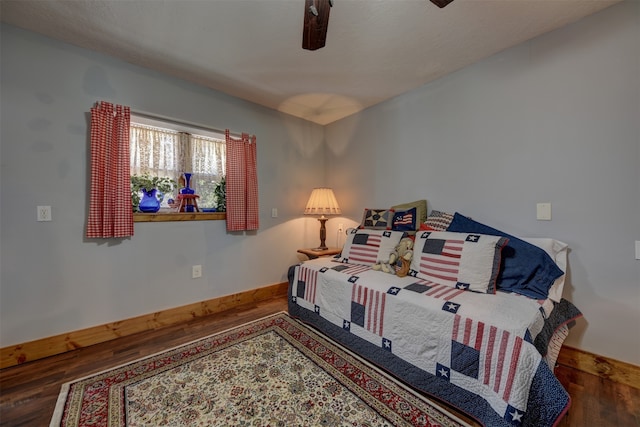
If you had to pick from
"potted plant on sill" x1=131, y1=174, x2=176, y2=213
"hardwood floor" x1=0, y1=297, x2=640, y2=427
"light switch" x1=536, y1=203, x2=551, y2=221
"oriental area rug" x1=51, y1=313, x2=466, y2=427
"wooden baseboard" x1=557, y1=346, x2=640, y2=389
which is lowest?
"hardwood floor" x1=0, y1=297, x2=640, y2=427

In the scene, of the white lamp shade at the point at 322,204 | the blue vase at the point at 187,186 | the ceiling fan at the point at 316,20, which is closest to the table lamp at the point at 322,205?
the white lamp shade at the point at 322,204

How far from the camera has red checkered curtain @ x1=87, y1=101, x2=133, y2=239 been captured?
200 centimetres

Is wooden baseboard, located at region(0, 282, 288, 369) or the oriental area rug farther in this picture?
wooden baseboard, located at region(0, 282, 288, 369)

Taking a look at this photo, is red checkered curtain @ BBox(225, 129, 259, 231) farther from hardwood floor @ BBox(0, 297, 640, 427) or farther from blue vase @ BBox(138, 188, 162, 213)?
hardwood floor @ BBox(0, 297, 640, 427)

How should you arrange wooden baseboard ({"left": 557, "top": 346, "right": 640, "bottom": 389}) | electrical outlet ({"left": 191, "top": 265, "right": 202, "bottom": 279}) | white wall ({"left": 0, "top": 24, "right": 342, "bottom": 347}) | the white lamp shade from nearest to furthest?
wooden baseboard ({"left": 557, "top": 346, "right": 640, "bottom": 389}) → white wall ({"left": 0, "top": 24, "right": 342, "bottom": 347}) → electrical outlet ({"left": 191, "top": 265, "right": 202, "bottom": 279}) → the white lamp shade

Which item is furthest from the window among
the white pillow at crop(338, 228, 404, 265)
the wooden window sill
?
the white pillow at crop(338, 228, 404, 265)

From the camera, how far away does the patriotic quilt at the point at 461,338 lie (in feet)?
3.58

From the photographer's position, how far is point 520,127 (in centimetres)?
195

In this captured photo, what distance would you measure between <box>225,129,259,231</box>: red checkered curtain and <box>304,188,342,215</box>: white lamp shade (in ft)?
2.33

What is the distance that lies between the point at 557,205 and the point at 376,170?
1.67 meters

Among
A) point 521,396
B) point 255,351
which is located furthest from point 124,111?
point 521,396

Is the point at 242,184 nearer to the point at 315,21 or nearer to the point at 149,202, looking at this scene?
the point at 149,202

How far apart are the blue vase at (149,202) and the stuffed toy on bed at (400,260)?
6.90 ft

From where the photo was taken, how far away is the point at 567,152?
175 cm
